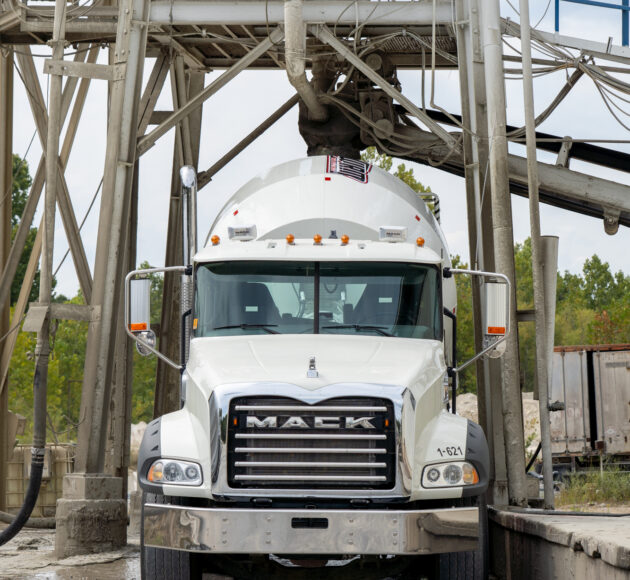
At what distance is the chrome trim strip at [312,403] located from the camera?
718 cm

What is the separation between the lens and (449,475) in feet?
24.0

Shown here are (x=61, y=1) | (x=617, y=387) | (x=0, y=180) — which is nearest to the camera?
(x=61, y=1)

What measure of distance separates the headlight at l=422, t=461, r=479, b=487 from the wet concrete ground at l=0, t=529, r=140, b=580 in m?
3.70

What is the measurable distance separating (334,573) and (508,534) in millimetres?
1945

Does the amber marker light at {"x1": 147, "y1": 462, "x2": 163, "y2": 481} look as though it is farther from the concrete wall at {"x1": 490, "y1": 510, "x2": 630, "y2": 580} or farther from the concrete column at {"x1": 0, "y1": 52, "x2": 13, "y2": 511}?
the concrete column at {"x1": 0, "y1": 52, "x2": 13, "y2": 511}

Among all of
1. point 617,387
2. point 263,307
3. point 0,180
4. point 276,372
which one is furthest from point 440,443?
point 617,387

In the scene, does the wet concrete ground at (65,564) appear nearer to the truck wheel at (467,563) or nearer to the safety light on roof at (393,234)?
the truck wheel at (467,563)

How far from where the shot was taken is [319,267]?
8820mm

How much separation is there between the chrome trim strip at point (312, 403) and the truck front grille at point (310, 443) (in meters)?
0.04

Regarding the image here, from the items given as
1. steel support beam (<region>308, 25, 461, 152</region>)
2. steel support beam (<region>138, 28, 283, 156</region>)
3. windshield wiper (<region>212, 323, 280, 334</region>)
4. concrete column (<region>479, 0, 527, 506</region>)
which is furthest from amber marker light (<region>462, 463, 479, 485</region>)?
steel support beam (<region>138, 28, 283, 156</region>)

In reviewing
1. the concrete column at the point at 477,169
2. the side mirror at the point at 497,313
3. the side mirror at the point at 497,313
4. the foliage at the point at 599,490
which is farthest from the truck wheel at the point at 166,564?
the foliage at the point at 599,490

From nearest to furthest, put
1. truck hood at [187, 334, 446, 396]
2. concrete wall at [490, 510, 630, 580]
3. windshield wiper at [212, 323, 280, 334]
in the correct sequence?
concrete wall at [490, 510, 630, 580]
truck hood at [187, 334, 446, 396]
windshield wiper at [212, 323, 280, 334]

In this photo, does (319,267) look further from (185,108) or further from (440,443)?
(185,108)

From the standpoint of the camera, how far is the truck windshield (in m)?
8.64
